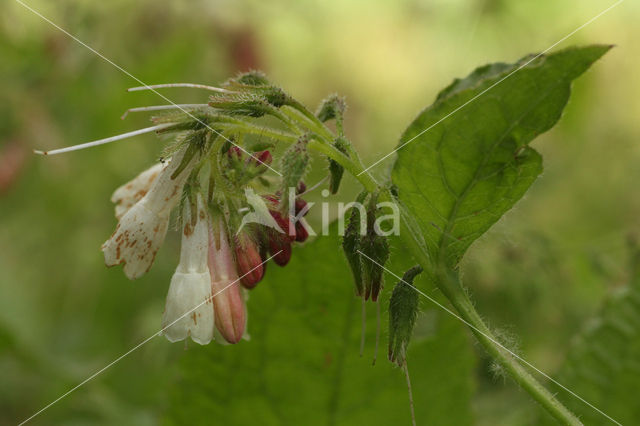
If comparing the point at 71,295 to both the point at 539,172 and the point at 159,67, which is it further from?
the point at 539,172

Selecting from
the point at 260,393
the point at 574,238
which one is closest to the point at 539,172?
the point at 260,393

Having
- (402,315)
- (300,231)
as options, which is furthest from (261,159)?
(402,315)

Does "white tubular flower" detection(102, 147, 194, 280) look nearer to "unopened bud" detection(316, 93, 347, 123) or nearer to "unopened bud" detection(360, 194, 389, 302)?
"unopened bud" detection(316, 93, 347, 123)

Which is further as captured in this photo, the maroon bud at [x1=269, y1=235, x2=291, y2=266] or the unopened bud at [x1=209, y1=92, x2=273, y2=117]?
the maroon bud at [x1=269, y1=235, x2=291, y2=266]

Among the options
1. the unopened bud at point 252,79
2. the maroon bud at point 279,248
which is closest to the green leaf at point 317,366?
the maroon bud at point 279,248

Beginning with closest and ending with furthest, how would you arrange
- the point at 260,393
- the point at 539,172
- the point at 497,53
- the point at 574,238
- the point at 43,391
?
1. the point at 539,172
2. the point at 260,393
3. the point at 43,391
4. the point at 574,238
5. the point at 497,53

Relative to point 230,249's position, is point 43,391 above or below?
above

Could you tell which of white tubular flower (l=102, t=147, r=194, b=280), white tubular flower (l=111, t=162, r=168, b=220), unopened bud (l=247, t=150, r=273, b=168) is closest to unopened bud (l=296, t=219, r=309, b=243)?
unopened bud (l=247, t=150, r=273, b=168)

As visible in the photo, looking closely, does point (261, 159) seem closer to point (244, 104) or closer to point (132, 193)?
point (244, 104)
